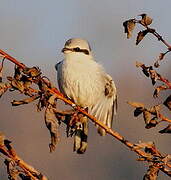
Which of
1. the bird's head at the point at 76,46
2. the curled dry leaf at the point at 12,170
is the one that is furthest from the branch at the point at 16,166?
the bird's head at the point at 76,46

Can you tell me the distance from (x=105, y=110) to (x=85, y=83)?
270 mm

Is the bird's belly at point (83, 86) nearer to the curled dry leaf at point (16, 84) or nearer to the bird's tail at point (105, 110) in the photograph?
the bird's tail at point (105, 110)

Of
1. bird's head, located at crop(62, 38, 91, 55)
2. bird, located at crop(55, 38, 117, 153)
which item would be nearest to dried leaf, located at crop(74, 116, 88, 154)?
bird, located at crop(55, 38, 117, 153)

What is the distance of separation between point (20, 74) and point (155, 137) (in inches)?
1061

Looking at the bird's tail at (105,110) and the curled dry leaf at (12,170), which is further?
the bird's tail at (105,110)

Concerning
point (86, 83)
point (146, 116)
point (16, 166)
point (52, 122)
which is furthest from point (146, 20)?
point (86, 83)

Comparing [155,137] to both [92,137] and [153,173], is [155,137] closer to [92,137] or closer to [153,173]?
[92,137]

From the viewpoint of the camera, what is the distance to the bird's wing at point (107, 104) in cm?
557

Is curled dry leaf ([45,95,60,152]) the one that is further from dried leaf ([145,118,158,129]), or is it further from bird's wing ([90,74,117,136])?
bird's wing ([90,74,117,136])

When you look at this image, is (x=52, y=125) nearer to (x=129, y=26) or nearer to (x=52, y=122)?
(x=52, y=122)

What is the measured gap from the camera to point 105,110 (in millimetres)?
5621

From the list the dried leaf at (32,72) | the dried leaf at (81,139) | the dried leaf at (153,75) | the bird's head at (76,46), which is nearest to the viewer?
the dried leaf at (153,75)

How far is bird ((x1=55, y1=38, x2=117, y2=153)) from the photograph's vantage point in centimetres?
571

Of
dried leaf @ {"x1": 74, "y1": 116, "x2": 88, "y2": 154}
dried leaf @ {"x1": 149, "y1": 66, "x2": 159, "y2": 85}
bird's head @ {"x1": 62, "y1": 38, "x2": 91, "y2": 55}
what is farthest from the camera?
bird's head @ {"x1": 62, "y1": 38, "x2": 91, "y2": 55}
